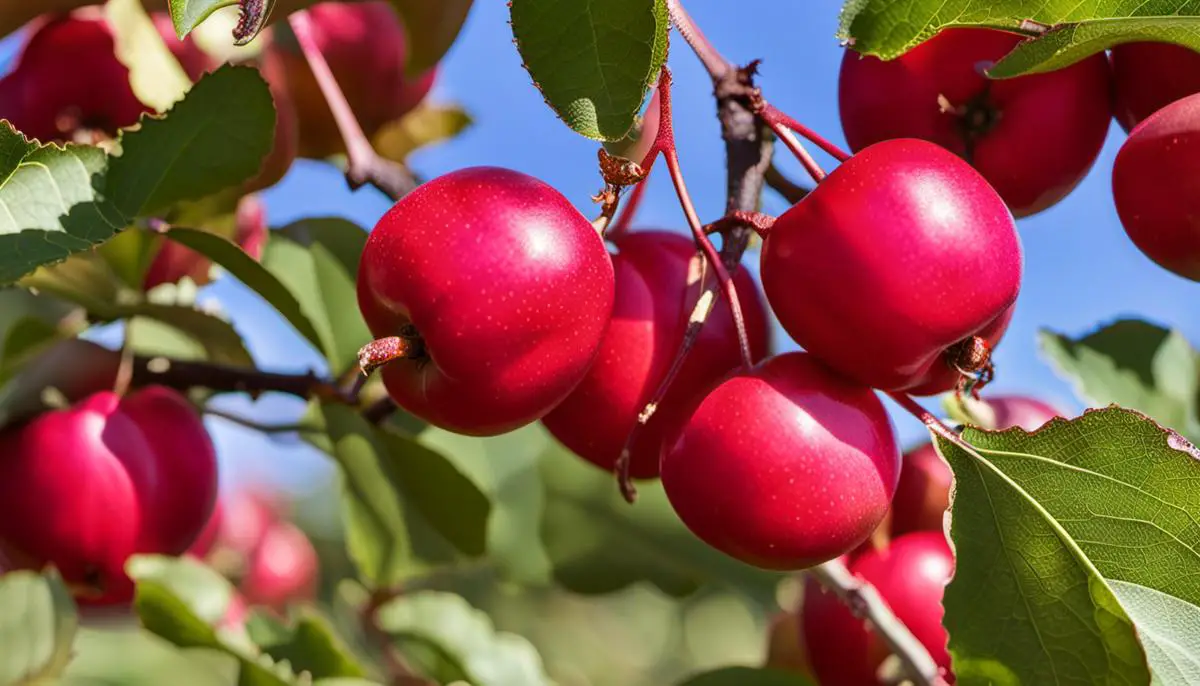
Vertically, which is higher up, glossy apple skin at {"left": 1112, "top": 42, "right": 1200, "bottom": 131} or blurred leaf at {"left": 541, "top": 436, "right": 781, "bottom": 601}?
glossy apple skin at {"left": 1112, "top": 42, "right": 1200, "bottom": 131}

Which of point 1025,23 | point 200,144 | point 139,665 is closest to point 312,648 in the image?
point 200,144

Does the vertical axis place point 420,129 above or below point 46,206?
below

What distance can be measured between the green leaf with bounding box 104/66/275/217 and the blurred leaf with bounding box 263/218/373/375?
12.3 inches

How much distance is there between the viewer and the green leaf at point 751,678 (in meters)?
1.22

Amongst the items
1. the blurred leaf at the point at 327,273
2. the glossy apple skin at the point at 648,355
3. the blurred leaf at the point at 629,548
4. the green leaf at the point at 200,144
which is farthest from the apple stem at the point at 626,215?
Answer: the blurred leaf at the point at 629,548

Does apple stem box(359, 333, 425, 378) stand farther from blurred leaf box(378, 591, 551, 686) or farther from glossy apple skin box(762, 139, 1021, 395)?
blurred leaf box(378, 591, 551, 686)

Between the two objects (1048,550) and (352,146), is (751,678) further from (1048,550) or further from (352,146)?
(352,146)

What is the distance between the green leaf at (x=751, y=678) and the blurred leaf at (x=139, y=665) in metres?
1.50

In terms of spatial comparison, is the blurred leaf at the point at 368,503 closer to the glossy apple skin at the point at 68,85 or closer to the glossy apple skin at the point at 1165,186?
the glossy apple skin at the point at 68,85

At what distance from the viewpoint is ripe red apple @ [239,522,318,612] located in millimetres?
2291

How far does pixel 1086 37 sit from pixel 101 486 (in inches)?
36.6

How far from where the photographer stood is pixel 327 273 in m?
1.42

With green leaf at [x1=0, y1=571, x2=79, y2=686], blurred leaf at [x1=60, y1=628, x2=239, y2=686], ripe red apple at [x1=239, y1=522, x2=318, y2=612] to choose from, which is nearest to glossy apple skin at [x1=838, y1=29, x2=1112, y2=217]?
green leaf at [x1=0, y1=571, x2=79, y2=686]

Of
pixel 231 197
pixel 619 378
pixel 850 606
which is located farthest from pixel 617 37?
pixel 231 197
